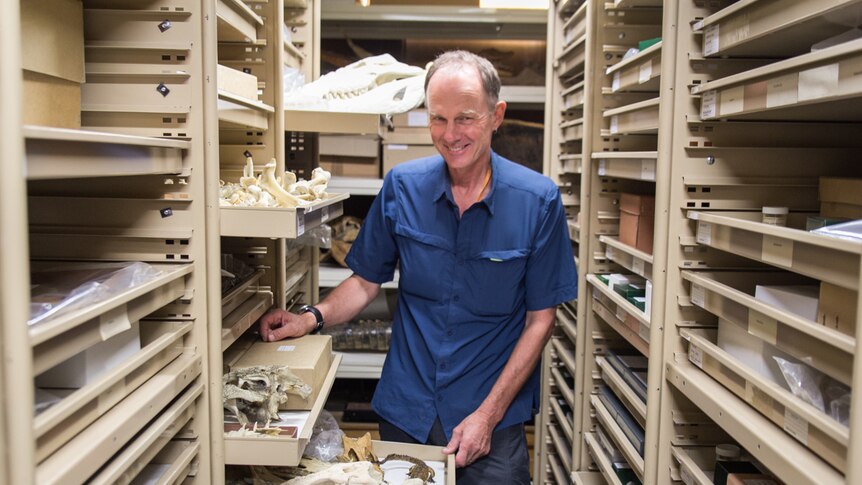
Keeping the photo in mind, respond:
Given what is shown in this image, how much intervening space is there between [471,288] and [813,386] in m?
1.09

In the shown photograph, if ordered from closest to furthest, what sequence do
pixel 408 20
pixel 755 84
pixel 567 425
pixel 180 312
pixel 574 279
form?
pixel 755 84, pixel 180 312, pixel 574 279, pixel 567 425, pixel 408 20

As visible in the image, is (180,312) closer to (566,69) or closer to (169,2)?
(169,2)

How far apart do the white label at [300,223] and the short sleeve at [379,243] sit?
0.68 meters

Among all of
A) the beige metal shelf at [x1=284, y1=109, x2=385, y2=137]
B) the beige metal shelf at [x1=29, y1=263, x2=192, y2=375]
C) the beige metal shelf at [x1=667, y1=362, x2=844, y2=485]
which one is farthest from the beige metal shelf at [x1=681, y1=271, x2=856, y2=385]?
the beige metal shelf at [x1=284, y1=109, x2=385, y2=137]

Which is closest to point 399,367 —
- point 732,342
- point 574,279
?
point 574,279

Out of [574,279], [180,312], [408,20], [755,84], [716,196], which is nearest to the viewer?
[755,84]

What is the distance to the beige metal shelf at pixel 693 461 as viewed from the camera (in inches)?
60.1

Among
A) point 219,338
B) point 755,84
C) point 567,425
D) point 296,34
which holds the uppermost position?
point 296,34

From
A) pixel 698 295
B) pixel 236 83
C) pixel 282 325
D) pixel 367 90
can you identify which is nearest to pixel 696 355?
pixel 698 295

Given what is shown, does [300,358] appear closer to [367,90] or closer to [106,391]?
[106,391]

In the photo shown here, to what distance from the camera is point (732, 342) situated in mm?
1484

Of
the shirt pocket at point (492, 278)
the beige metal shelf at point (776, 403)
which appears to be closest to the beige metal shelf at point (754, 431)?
the beige metal shelf at point (776, 403)

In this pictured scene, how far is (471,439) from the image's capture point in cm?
201

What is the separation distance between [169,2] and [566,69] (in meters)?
2.00
